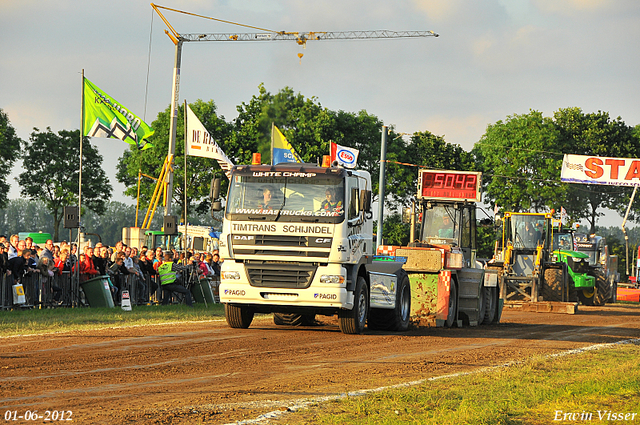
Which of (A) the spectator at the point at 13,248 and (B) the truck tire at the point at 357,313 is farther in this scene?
(A) the spectator at the point at 13,248

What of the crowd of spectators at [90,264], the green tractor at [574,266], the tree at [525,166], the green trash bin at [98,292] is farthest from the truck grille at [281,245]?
the tree at [525,166]

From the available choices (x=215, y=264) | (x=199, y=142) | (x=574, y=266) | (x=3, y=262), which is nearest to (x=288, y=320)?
(x=3, y=262)

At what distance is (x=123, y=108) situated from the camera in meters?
23.3

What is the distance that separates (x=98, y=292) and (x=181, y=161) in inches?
1311

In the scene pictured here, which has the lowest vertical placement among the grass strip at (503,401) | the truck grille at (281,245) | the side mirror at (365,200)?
the grass strip at (503,401)

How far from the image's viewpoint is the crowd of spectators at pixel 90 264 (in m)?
18.0

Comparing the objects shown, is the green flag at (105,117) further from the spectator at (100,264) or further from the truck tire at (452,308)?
the truck tire at (452,308)

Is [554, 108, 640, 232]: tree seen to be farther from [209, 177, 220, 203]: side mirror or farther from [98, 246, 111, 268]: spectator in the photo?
[209, 177, 220, 203]: side mirror

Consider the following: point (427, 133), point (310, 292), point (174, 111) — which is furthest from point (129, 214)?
point (310, 292)

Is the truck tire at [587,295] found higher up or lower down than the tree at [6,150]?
lower down

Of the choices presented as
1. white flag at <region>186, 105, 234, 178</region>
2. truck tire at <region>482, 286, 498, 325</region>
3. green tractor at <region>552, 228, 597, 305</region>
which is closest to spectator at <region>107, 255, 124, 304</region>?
white flag at <region>186, 105, 234, 178</region>

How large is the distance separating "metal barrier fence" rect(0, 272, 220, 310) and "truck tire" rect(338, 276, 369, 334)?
7585 millimetres

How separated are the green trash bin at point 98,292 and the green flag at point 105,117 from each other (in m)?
4.90

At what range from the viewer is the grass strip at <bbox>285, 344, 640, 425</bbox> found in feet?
23.3
